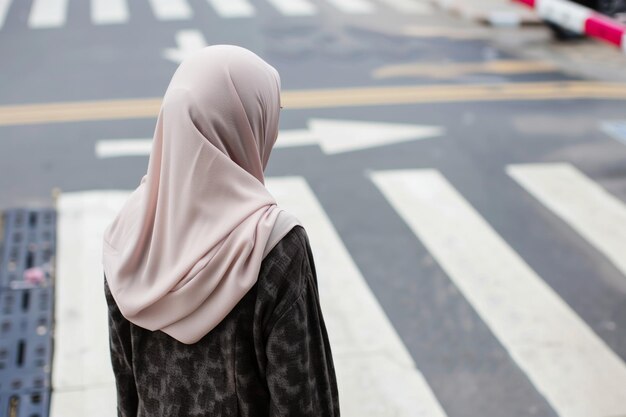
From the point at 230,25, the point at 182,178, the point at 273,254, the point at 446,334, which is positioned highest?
the point at 182,178

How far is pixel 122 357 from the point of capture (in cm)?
240

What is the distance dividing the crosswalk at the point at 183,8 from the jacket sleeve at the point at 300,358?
9803 mm

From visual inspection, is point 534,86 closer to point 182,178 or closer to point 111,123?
point 111,123

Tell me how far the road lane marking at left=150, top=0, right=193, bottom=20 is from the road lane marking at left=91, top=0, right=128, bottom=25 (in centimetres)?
42

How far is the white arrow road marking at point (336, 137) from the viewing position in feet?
24.2

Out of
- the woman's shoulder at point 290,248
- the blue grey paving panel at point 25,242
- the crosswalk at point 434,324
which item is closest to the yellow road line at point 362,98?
the crosswalk at point 434,324

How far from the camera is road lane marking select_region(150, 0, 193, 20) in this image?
38.4 ft

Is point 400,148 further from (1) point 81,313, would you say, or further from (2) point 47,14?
(2) point 47,14

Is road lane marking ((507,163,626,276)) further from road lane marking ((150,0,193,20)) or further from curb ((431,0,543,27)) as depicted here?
road lane marking ((150,0,193,20))

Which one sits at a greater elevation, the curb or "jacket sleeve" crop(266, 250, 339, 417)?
"jacket sleeve" crop(266, 250, 339, 417)

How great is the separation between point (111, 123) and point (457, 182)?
10.3ft

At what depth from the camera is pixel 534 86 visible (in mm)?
9383

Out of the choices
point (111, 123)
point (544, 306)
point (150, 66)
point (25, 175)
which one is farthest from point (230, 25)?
point (544, 306)

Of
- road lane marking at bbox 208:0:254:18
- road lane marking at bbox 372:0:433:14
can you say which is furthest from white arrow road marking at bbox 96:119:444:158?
road lane marking at bbox 372:0:433:14
